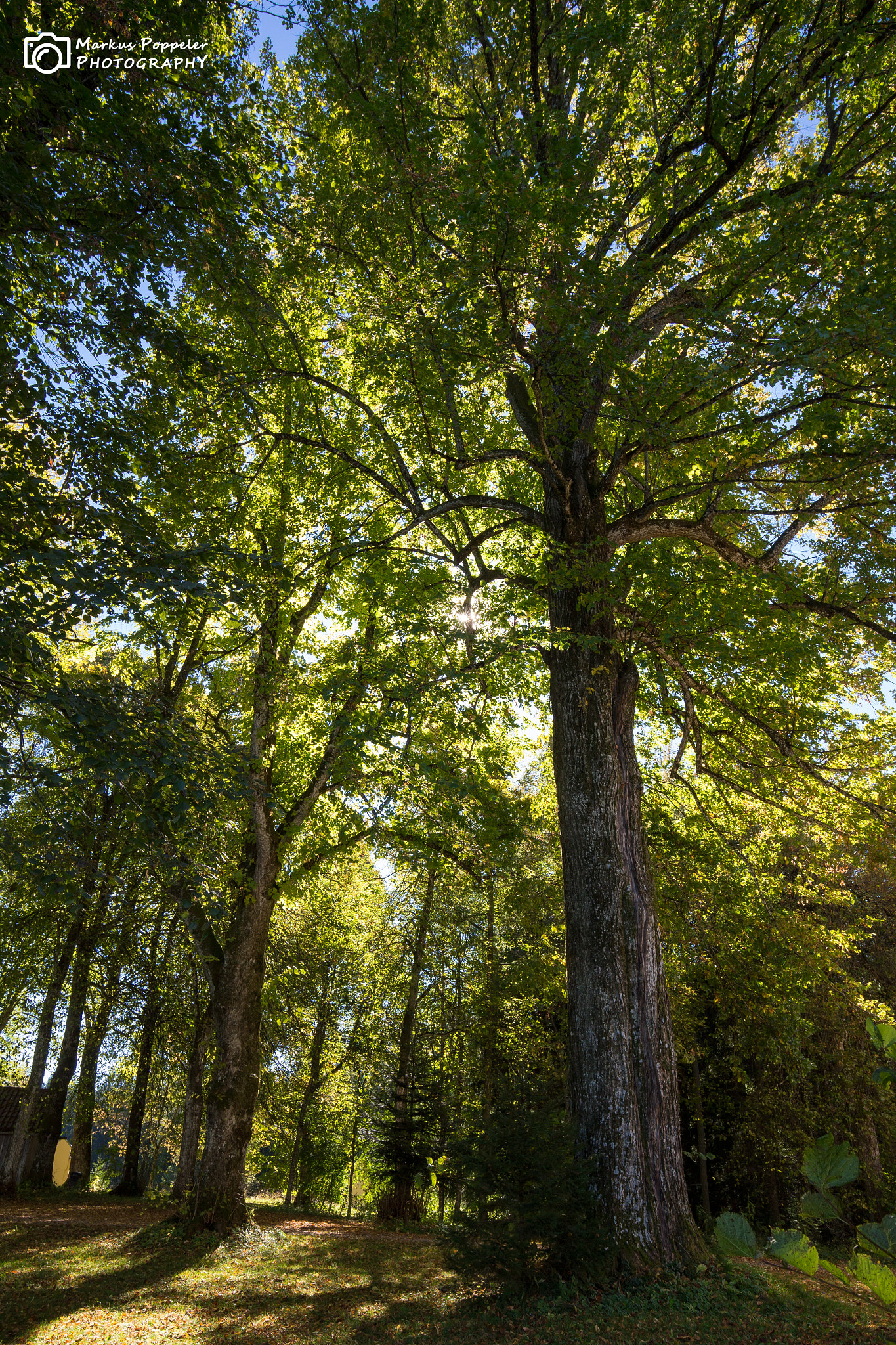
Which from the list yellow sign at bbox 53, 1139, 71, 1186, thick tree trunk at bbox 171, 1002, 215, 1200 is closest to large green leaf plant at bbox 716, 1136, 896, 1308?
thick tree trunk at bbox 171, 1002, 215, 1200

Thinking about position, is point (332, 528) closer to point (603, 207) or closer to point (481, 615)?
point (481, 615)

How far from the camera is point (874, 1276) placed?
40.4 inches

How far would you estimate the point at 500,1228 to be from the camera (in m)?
6.14

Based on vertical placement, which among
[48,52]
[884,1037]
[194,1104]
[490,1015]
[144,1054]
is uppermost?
[48,52]

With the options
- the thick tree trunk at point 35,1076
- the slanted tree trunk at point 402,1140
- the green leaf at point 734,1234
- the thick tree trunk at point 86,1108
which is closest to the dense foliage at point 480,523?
the thick tree trunk at point 35,1076

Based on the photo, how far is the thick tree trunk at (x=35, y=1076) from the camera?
14.0 m

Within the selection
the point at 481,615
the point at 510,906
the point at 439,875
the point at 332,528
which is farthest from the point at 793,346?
the point at 439,875

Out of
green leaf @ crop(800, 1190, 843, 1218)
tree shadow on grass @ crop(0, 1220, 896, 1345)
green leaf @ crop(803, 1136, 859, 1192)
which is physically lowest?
tree shadow on grass @ crop(0, 1220, 896, 1345)

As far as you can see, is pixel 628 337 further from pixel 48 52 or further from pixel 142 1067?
pixel 142 1067

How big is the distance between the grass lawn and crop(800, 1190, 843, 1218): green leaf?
1.17 ft

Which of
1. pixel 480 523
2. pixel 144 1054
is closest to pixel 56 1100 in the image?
pixel 144 1054

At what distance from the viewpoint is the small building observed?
1585 centimetres

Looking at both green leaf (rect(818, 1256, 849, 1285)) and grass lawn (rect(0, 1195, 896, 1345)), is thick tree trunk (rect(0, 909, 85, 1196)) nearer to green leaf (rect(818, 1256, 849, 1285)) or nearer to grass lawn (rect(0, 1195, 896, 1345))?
grass lawn (rect(0, 1195, 896, 1345))

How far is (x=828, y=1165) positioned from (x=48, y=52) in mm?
8436
